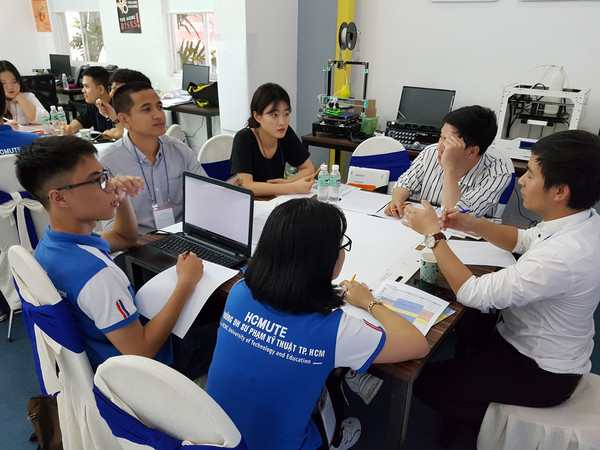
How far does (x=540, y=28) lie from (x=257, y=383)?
10.9 feet

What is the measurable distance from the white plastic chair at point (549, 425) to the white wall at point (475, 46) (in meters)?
2.40

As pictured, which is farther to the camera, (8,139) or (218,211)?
(8,139)

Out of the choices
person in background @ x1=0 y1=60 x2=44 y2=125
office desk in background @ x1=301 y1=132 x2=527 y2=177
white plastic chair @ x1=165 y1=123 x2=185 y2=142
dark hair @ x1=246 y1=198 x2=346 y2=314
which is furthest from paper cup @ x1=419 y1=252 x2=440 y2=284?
person in background @ x1=0 y1=60 x2=44 y2=125

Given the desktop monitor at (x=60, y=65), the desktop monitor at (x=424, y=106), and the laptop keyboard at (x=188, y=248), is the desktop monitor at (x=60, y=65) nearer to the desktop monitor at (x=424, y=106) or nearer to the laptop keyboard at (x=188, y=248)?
the desktop monitor at (x=424, y=106)

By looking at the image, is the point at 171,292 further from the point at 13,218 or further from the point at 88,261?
the point at 13,218

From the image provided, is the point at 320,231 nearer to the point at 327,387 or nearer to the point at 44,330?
the point at 327,387

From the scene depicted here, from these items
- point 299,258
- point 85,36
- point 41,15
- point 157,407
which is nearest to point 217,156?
point 299,258

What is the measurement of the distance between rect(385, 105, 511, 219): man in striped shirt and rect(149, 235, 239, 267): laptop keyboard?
829mm

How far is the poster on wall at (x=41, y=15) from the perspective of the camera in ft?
21.5

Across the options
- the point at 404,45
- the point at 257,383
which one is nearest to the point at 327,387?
the point at 257,383

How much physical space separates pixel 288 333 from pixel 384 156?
1.97 m

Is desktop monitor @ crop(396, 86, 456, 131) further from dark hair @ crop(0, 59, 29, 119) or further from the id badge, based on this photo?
dark hair @ crop(0, 59, 29, 119)

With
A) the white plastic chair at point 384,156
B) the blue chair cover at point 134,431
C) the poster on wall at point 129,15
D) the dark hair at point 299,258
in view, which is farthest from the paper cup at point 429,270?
the poster on wall at point 129,15

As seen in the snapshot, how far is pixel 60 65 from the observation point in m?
6.23
